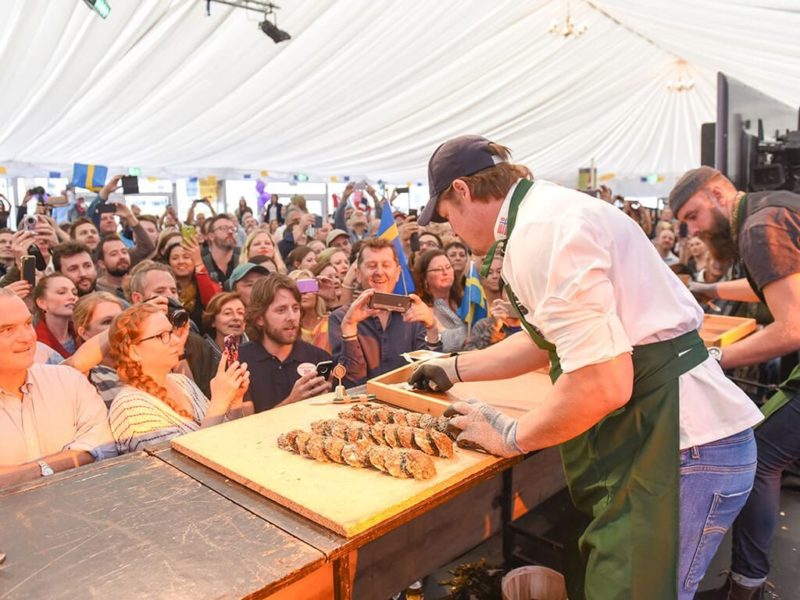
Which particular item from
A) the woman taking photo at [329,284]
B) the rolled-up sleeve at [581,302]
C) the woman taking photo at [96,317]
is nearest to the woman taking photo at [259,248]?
the woman taking photo at [329,284]

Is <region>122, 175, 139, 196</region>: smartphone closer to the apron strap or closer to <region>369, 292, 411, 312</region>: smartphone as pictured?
<region>369, 292, 411, 312</region>: smartphone

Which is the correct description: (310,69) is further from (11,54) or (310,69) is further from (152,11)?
(11,54)

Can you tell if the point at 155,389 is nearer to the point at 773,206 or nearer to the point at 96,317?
the point at 96,317

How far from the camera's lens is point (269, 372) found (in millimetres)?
2873

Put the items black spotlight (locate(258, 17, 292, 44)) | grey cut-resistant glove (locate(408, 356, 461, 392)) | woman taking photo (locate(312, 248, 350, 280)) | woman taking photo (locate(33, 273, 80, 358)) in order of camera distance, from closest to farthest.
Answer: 1. grey cut-resistant glove (locate(408, 356, 461, 392))
2. woman taking photo (locate(33, 273, 80, 358))
3. woman taking photo (locate(312, 248, 350, 280))
4. black spotlight (locate(258, 17, 292, 44))

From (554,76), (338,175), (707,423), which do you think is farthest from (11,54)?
(338,175)

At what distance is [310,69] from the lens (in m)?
8.59

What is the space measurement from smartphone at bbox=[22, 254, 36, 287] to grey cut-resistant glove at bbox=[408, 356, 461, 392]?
9.22 ft

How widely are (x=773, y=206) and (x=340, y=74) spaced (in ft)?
24.7

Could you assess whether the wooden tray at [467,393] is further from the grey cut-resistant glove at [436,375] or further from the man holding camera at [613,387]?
the man holding camera at [613,387]

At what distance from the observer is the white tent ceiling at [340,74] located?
21.4ft

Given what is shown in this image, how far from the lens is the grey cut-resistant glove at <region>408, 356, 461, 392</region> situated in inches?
73.4

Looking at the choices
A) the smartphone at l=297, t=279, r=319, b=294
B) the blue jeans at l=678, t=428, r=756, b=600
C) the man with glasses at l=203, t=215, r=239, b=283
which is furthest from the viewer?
the man with glasses at l=203, t=215, r=239, b=283

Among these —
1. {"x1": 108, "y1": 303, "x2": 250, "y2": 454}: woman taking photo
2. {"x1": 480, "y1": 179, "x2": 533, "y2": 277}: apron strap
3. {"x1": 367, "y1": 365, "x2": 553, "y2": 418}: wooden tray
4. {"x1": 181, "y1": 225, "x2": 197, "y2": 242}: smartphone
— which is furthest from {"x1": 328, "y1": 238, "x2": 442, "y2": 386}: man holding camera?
{"x1": 181, "y1": 225, "x2": 197, "y2": 242}: smartphone
